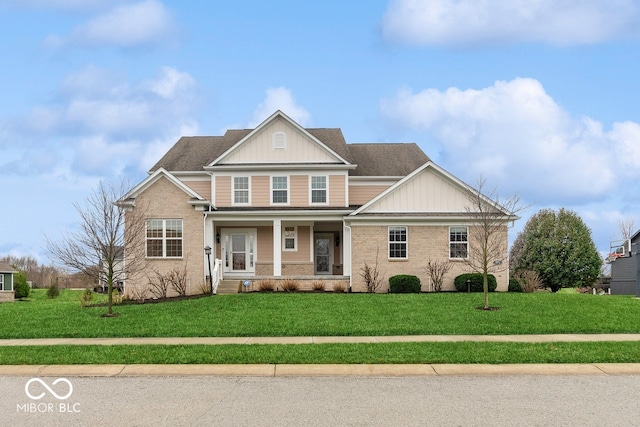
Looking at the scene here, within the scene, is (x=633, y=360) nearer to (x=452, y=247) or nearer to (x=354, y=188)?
(x=452, y=247)

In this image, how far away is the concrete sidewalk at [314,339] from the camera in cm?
1527

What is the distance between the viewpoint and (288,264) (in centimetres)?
3238

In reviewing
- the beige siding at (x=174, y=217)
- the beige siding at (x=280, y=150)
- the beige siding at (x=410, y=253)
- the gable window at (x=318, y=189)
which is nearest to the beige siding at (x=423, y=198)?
the beige siding at (x=410, y=253)

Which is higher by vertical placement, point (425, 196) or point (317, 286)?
point (425, 196)

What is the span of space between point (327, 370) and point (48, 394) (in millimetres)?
5218

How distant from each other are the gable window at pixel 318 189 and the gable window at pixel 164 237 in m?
7.47

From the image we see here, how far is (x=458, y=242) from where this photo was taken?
2895 cm

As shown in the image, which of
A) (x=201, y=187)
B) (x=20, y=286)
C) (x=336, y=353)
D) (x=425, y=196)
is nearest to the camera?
(x=336, y=353)

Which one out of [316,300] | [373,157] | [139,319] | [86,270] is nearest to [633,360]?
[316,300]

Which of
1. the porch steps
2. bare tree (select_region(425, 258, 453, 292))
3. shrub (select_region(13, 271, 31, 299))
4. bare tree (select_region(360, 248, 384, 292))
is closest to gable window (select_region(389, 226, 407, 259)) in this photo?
bare tree (select_region(360, 248, 384, 292))

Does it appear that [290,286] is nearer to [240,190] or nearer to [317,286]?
[317,286]

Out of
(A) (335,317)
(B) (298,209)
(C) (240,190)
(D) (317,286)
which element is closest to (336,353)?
(A) (335,317)

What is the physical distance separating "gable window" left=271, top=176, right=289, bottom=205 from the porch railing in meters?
4.73

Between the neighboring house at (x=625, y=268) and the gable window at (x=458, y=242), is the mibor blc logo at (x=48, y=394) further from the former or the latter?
the neighboring house at (x=625, y=268)
